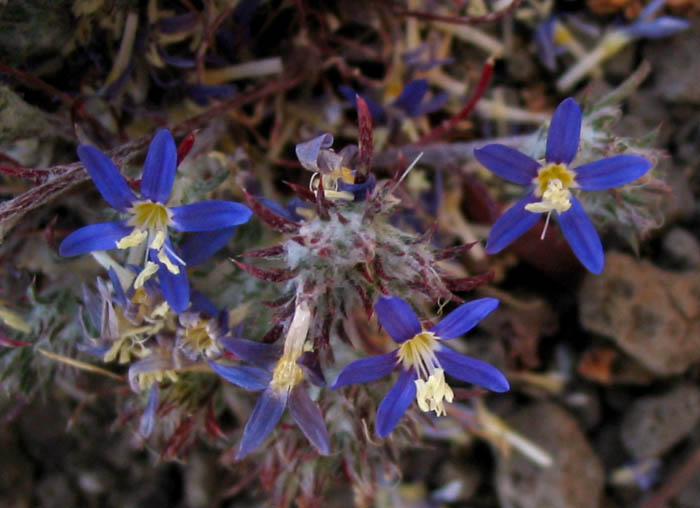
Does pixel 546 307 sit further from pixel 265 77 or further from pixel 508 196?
pixel 265 77

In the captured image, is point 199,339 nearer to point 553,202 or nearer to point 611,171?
point 553,202

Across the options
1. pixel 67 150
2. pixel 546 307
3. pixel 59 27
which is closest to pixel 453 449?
pixel 546 307

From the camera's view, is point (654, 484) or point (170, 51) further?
point (654, 484)

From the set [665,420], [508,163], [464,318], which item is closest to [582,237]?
[508,163]

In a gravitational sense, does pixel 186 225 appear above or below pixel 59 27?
below

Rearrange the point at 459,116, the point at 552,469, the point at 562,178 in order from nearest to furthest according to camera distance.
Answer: the point at 562,178 → the point at 459,116 → the point at 552,469

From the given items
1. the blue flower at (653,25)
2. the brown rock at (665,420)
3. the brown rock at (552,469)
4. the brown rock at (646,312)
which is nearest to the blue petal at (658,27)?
the blue flower at (653,25)

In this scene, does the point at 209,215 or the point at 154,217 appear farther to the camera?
the point at 154,217
